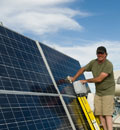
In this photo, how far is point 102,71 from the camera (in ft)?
17.5

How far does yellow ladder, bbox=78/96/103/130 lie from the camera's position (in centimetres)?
889

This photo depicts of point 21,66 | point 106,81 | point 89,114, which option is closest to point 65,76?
point 89,114

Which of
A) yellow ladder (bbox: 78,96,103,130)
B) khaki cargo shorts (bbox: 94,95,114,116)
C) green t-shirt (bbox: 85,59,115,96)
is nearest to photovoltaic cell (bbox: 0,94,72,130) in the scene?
yellow ladder (bbox: 78,96,103,130)

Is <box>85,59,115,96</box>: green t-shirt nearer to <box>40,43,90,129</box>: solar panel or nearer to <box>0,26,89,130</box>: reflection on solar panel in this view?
<box>0,26,89,130</box>: reflection on solar panel

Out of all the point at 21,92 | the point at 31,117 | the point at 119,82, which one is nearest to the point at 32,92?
the point at 21,92

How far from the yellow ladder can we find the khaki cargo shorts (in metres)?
3.63

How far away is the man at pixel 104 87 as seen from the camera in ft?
17.3

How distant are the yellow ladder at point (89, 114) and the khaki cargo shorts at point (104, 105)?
363cm

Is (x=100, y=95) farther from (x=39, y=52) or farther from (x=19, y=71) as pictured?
(x=39, y=52)

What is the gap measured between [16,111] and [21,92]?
89 cm

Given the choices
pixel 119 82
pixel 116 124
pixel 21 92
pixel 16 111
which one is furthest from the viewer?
pixel 119 82

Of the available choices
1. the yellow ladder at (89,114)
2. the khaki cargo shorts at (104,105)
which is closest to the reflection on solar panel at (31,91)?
the yellow ladder at (89,114)

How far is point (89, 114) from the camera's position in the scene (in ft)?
30.3

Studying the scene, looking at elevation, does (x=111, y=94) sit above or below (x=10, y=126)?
above
